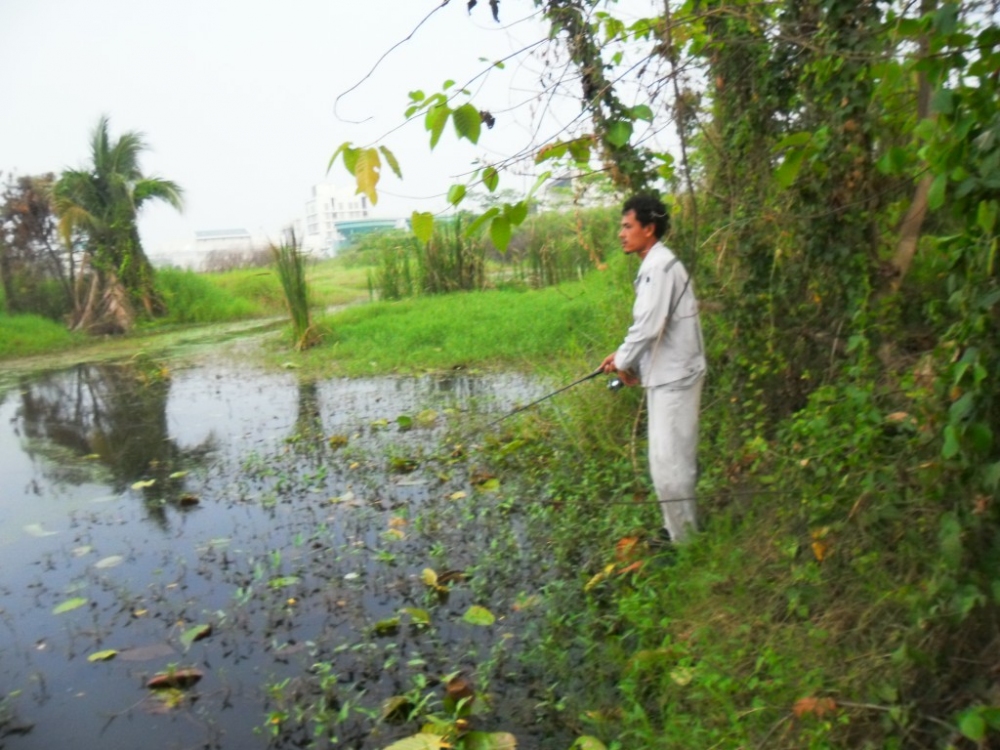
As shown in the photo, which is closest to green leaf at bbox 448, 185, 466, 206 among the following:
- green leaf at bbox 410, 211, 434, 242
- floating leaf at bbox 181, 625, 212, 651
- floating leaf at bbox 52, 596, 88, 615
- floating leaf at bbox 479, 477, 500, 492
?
green leaf at bbox 410, 211, 434, 242

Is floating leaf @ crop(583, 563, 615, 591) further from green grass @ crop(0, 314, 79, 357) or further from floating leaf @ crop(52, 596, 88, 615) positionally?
green grass @ crop(0, 314, 79, 357)

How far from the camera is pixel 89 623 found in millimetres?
4219

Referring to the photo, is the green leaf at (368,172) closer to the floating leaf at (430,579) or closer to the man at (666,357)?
the man at (666,357)

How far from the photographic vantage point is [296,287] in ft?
37.2

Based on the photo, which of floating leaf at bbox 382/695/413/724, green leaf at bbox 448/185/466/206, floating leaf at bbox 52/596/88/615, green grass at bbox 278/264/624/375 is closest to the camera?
green leaf at bbox 448/185/466/206

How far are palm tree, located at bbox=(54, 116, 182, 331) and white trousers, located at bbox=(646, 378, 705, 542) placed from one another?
12.9 metres

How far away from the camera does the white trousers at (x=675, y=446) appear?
13.2 feet

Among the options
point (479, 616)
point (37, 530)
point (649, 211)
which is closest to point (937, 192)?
point (649, 211)

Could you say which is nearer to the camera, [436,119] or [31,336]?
[436,119]

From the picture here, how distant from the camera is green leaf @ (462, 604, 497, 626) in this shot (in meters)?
3.86

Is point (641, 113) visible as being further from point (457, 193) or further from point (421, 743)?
point (421, 743)

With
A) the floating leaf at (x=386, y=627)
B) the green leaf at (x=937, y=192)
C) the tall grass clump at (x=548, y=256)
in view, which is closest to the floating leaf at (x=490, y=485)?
the floating leaf at (x=386, y=627)

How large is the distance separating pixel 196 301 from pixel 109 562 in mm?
12340

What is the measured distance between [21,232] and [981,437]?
1651 cm
